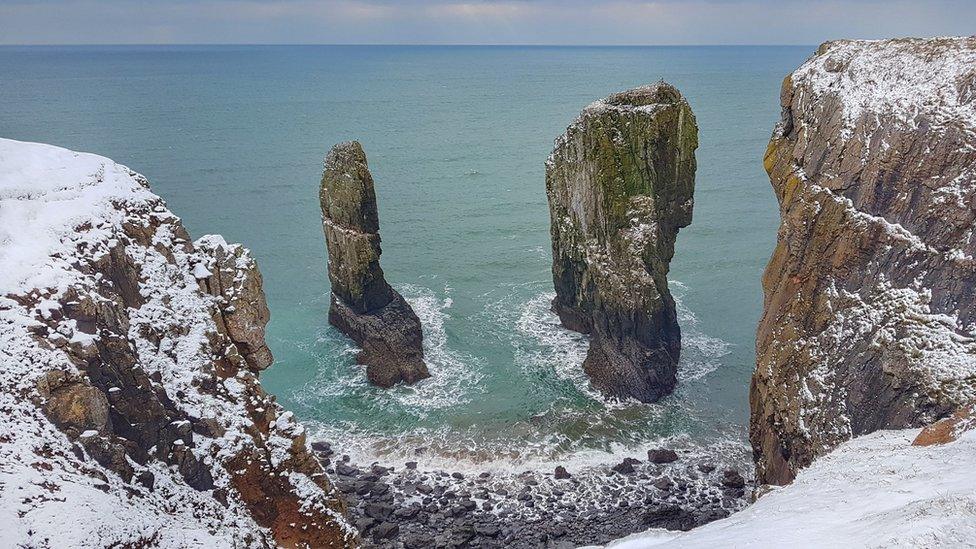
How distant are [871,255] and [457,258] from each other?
35198 millimetres

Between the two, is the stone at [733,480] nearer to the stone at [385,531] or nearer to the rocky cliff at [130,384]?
the stone at [385,531]

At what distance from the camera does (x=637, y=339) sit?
34.7 m

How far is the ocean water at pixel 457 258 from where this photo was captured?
3275cm

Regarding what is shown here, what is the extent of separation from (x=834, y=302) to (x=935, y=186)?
187 inches

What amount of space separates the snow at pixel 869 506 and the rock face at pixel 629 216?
16.6m

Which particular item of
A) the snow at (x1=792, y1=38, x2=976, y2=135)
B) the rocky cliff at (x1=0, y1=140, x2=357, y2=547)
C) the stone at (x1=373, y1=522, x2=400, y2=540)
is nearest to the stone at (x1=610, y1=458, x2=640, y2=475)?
the stone at (x1=373, y1=522, x2=400, y2=540)

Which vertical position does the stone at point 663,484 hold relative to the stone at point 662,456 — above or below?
below

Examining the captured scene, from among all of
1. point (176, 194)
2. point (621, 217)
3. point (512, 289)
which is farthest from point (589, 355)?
point (176, 194)

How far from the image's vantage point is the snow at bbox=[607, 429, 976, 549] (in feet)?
37.5

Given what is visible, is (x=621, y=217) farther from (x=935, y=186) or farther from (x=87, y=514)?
(x=87, y=514)

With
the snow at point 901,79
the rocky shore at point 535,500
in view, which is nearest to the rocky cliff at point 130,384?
the rocky shore at point 535,500

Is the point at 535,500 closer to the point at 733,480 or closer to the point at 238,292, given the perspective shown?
the point at 733,480

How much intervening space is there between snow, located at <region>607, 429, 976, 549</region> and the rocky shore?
28.1ft

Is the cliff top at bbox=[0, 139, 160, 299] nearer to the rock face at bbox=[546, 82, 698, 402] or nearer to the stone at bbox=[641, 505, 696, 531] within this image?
the stone at bbox=[641, 505, 696, 531]
